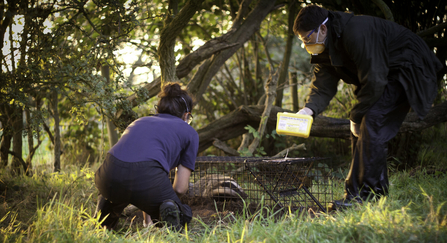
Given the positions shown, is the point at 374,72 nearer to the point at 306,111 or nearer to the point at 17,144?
the point at 306,111

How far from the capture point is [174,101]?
2.46 metres

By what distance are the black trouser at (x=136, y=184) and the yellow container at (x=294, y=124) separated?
88 cm

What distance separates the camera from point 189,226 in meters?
2.53

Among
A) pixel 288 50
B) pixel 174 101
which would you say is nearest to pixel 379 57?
pixel 174 101

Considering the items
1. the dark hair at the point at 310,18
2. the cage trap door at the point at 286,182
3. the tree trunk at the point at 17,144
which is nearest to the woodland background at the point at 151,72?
the tree trunk at the point at 17,144

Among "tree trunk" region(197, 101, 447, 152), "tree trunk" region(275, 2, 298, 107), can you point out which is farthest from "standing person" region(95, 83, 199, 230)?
"tree trunk" region(275, 2, 298, 107)

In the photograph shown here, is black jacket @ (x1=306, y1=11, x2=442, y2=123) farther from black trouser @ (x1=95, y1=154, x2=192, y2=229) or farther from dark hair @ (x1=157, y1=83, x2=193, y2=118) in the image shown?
black trouser @ (x1=95, y1=154, x2=192, y2=229)

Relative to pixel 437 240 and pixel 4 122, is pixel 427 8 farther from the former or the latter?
A: pixel 4 122

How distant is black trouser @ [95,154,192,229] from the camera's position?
2.12 metres

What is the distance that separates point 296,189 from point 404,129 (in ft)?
7.76

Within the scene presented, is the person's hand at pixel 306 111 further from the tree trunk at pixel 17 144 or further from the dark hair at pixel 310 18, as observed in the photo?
the tree trunk at pixel 17 144

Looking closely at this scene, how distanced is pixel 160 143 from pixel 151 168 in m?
0.18

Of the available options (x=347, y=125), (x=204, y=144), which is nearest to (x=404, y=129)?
(x=347, y=125)

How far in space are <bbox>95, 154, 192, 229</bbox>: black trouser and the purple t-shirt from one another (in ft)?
0.15
